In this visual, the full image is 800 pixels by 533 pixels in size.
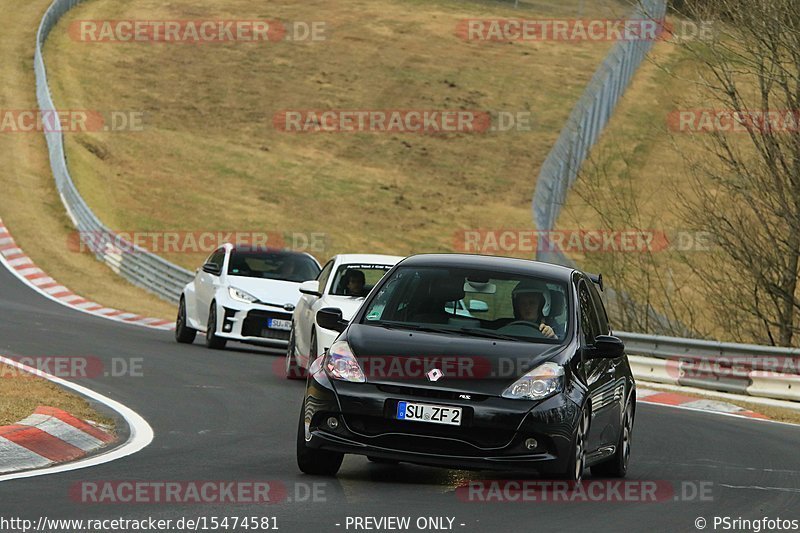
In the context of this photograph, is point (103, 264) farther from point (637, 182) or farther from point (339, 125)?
point (339, 125)

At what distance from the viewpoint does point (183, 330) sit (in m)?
22.5

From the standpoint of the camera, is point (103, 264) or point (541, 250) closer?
point (541, 250)

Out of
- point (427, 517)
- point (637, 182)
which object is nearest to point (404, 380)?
point (427, 517)

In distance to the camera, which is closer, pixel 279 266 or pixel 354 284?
pixel 354 284

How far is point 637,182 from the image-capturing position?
50.3 meters

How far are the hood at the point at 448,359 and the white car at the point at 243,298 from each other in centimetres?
1029

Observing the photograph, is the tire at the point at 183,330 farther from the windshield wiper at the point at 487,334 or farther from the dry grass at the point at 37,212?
the windshield wiper at the point at 487,334

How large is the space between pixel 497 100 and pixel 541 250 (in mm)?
37940

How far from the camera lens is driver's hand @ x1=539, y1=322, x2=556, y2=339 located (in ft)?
33.4

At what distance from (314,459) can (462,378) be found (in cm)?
110

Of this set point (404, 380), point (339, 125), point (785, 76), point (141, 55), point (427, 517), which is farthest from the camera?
point (141, 55)

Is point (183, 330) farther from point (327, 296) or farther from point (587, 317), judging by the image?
point (587, 317)

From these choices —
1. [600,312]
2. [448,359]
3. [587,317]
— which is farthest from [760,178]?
[448,359]

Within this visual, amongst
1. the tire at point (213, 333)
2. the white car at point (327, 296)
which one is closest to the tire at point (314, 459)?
the white car at point (327, 296)
